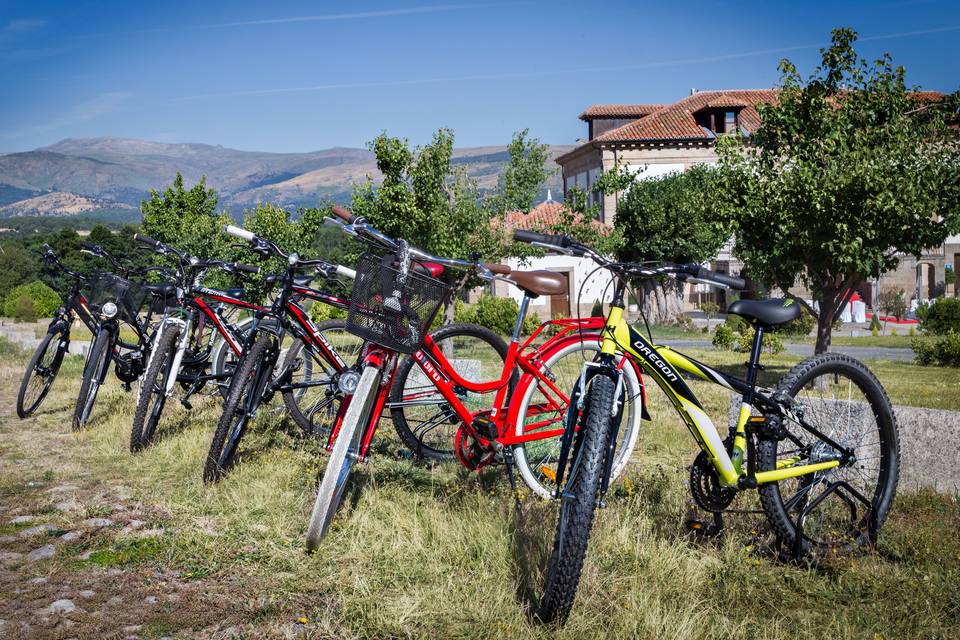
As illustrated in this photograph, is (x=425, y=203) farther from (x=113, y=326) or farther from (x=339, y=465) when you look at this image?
(x=339, y=465)

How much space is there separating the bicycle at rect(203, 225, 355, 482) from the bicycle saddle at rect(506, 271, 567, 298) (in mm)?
1129

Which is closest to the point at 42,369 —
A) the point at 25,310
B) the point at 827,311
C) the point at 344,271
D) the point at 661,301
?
the point at 344,271

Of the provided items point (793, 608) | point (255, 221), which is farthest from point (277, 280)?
point (255, 221)

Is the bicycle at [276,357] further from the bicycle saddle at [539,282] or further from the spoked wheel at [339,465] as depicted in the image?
the bicycle saddle at [539,282]

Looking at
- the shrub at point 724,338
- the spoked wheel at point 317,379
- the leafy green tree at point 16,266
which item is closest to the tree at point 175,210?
the leafy green tree at point 16,266

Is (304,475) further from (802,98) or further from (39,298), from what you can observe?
(39,298)

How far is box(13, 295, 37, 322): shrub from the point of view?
3419cm

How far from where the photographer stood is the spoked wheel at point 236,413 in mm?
5215

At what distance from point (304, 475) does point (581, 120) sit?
168ft

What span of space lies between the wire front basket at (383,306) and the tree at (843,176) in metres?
10.5

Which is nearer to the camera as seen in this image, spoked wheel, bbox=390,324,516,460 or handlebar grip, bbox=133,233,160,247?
spoked wheel, bbox=390,324,516,460

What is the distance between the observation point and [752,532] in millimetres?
4145

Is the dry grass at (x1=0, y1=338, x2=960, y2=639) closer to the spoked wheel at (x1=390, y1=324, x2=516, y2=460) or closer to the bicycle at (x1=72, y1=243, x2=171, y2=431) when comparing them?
the spoked wheel at (x1=390, y1=324, x2=516, y2=460)

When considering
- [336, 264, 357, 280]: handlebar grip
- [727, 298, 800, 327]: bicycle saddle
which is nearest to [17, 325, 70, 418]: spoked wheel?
[336, 264, 357, 280]: handlebar grip
